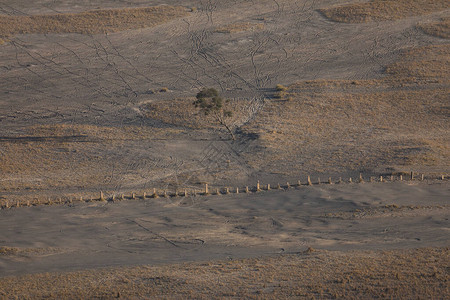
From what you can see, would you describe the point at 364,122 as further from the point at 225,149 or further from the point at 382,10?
the point at 382,10

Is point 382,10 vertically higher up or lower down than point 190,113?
higher up

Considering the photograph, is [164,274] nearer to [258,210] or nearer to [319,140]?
[258,210]

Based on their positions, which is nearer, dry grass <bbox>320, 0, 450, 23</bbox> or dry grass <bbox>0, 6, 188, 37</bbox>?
dry grass <bbox>0, 6, 188, 37</bbox>

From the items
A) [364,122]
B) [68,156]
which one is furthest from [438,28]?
[68,156]

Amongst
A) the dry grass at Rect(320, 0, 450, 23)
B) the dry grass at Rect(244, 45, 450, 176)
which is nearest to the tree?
the dry grass at Rect(244, 45, 450, 176)

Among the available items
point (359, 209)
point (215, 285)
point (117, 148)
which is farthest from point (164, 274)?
point (117, 148)

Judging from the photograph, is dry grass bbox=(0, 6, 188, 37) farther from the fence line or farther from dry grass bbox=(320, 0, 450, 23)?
the fence line
